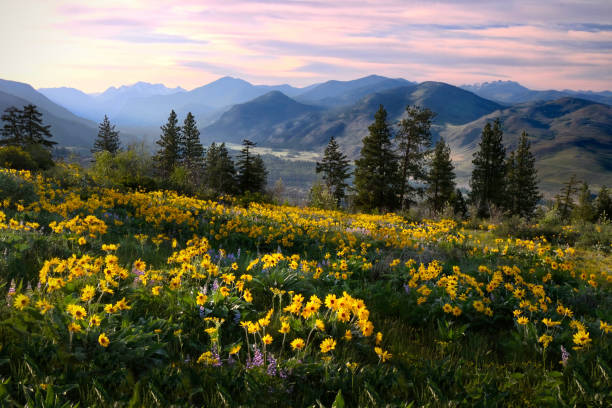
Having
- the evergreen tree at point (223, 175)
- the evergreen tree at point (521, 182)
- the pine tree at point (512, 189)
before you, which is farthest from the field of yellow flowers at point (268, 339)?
the evergreen tree at point (521, 182)

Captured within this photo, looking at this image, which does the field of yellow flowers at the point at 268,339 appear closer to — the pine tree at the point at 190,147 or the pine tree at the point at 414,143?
the pine tree at the point at 414,143

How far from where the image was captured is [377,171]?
42688mm

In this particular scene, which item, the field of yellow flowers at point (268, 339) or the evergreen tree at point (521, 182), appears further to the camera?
the evergreen tree at point (521, 182)

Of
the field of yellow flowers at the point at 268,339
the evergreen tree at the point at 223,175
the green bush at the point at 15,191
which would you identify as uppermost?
the green bush at the point at 15,191

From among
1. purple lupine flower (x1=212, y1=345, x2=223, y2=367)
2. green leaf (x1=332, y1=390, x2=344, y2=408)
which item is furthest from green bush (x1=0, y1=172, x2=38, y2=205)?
green leaf (x1=332, y1=390, x2=344, y2=408)

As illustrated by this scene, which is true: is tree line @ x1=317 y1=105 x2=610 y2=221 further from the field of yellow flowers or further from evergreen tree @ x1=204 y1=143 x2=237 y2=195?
the field of yellow flowers

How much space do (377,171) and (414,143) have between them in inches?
203

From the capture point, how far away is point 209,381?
236 cm

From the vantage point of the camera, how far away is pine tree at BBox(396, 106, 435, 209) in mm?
40062

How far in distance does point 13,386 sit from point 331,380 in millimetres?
1913

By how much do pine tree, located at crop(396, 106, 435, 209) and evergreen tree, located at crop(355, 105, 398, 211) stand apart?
4.08ft

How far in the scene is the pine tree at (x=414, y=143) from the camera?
40.1 meters

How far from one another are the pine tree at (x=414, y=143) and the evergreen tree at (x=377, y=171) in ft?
4.08

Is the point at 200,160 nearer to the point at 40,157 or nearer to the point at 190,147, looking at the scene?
the point at 190,147
